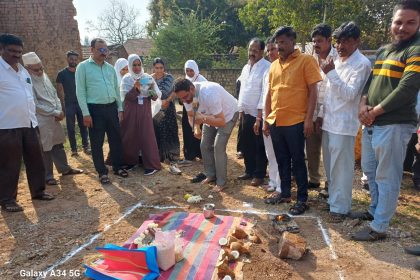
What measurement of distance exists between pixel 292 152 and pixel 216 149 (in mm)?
1239

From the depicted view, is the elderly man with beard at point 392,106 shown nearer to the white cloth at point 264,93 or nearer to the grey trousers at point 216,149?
the white cloth at point 264,93

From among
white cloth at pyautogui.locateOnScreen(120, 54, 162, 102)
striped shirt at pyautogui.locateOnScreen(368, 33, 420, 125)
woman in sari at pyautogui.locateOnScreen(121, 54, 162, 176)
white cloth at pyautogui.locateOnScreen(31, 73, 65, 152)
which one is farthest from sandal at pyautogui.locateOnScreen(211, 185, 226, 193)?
white cloth at pyautogui.locateOnScreen(31, 73, 65, 152)

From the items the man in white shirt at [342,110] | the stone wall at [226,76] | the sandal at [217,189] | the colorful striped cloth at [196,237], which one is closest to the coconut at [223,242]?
the colorful striped cloth at [196,237]

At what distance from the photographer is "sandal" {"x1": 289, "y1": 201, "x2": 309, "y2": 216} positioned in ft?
13.4

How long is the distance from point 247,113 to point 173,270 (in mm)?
2746

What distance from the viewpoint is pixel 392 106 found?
3.02m

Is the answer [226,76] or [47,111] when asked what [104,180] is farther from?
[226,76]

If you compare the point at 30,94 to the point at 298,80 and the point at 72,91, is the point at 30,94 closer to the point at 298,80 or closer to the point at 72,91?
the point at 72,91

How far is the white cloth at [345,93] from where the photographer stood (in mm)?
3498

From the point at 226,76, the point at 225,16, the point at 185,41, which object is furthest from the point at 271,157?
the point at 225,16

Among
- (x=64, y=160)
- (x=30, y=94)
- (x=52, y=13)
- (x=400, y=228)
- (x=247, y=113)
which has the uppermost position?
(x=52, y=13)

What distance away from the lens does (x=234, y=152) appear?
718cm

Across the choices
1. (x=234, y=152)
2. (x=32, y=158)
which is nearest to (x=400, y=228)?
(x=234, y=152)

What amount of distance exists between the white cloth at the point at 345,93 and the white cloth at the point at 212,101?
1454 mm
